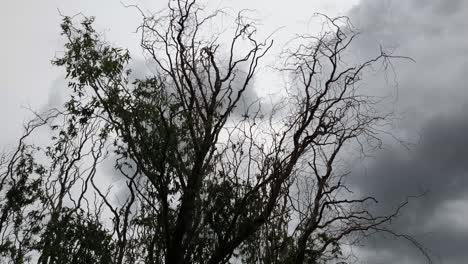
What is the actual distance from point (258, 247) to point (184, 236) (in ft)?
13.3

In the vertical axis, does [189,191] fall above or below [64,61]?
below

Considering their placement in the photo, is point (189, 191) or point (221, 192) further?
point (221, 192)

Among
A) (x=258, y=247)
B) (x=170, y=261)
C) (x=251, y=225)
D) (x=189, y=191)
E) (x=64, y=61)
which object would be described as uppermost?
(x=64, y=61)

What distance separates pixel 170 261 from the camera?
8.01 m

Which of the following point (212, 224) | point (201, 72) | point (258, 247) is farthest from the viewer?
point (258, 247)

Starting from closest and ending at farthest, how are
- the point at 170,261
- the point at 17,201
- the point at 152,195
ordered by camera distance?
the point at 170,261 → the point at 152,195 → the point at 17,201

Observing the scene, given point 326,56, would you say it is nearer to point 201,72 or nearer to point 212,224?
point 201,72

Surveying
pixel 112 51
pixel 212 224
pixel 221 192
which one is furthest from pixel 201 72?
pixel 212 224

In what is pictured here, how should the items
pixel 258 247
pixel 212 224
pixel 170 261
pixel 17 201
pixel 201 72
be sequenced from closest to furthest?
pixel 170 261 < pixel 212 224 < pixel 201 72 < pixel 258 247 < pixel 17 201

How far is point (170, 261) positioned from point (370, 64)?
5.73 metres

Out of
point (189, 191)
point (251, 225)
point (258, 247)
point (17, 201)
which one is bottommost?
point (251, 225)

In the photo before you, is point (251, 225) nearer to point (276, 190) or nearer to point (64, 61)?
point (276, 190)

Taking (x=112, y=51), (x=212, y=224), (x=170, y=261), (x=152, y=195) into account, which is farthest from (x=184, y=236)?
(x=112, y=51)

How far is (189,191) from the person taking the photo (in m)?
8.51
